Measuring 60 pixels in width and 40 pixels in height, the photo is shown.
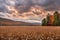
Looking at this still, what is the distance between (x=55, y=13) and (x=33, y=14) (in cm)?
79

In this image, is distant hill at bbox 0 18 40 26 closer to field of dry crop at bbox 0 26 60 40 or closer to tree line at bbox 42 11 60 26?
field of dry crop at bbox 0 26 60 40

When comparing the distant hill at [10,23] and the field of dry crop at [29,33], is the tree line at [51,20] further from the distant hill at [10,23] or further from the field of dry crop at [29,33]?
the distant hill at [10,23]

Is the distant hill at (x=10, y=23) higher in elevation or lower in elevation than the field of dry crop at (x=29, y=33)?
higher

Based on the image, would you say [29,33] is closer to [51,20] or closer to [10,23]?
[10,23]

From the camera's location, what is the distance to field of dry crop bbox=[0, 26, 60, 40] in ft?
22.6

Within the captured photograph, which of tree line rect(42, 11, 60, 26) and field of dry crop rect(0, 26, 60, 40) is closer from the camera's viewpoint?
field of dry crop rect(0, 26, 60, 40)

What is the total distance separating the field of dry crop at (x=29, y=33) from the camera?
6891 millimetres

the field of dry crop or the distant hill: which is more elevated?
the distant hill

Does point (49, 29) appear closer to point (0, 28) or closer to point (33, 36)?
point (33, 36)

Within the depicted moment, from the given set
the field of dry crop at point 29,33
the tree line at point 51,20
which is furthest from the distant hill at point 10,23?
the tree line at point 51,20

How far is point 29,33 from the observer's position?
696 cm

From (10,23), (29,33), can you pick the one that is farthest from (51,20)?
(10,23)

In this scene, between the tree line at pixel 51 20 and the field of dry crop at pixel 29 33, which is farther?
the tree line at pixel 51 20

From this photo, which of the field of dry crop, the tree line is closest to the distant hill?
the field of dry crop
